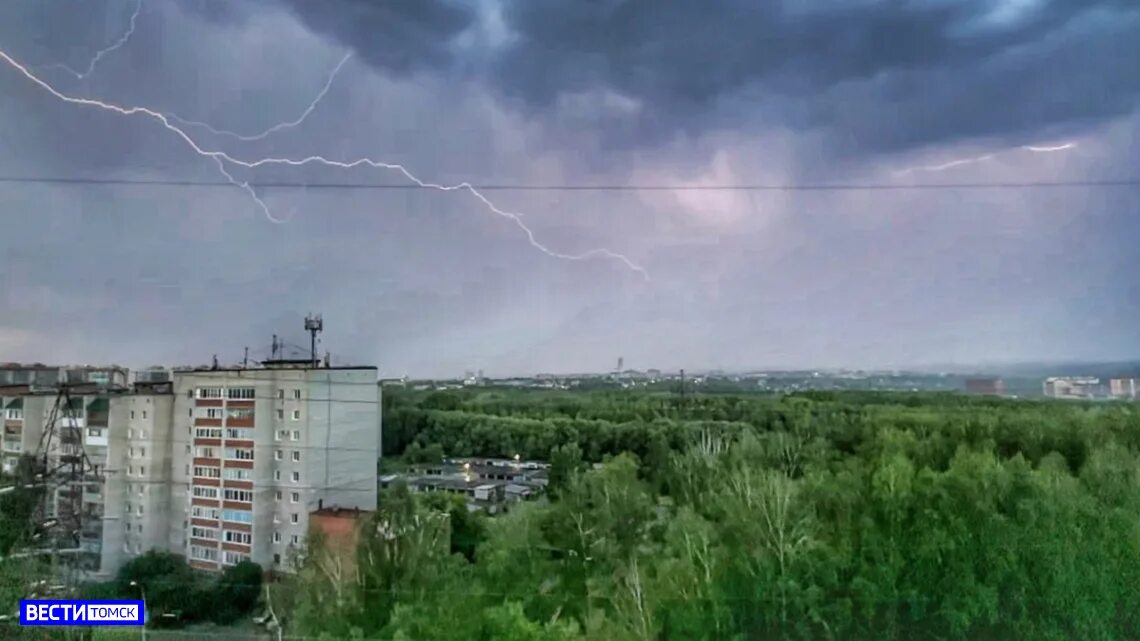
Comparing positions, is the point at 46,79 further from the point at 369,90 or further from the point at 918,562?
the point at 918,562

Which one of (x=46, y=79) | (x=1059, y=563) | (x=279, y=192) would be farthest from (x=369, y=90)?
(x=1059, y=563)

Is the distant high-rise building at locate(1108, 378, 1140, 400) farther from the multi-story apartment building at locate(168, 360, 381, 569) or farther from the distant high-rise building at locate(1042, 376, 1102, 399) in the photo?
the multi-story apartment building at locate(168, 360, 381, 569)

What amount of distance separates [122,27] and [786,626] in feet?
12.3

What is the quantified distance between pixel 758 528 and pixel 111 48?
135 inches

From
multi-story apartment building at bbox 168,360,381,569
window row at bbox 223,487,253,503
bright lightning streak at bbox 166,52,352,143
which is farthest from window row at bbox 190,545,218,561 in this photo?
bright lightning streak at bbox 166,52,352,143

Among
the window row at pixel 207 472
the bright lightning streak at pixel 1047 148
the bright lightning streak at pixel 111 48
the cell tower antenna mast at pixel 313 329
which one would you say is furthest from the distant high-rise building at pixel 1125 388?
the bright lightning streak at pixel 111 48

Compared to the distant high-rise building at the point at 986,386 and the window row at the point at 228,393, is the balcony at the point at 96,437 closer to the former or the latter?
the window row at the point at 228,393

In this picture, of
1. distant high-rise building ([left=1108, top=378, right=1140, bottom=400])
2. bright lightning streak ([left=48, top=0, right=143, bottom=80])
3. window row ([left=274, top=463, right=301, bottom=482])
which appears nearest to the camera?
distant high-rise building ([left=1108, top=378, right=1140, bottom=400])

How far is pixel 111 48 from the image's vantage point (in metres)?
2.95

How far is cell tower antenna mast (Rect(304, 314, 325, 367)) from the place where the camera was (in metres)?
2.76

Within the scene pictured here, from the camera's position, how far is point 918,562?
236cm

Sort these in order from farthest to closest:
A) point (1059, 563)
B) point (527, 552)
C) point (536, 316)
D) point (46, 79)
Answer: point (46, 79)
point (536, 316)
point (527, 552)
point (1059, 563)

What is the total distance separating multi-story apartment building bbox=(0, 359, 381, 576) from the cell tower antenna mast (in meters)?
0.04

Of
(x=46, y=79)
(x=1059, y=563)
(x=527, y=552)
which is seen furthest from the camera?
(x=46, y=79)
